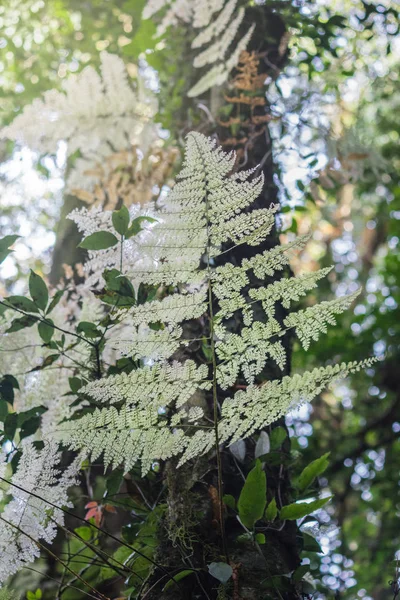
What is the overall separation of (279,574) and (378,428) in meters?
3.34

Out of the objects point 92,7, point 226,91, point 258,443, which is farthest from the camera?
point 92,7

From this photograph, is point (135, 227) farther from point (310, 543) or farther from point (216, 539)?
point (310, 543)

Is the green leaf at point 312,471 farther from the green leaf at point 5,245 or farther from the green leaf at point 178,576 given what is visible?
the green leaf at point 5,245

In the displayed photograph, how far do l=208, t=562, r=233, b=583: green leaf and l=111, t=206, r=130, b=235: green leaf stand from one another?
549 millimetres

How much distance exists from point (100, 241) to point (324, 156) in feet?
3.53

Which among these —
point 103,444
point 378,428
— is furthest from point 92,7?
point 378,428

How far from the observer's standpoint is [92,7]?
9.84ft

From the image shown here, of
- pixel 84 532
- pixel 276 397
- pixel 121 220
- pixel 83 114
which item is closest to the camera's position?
pixel 276 397

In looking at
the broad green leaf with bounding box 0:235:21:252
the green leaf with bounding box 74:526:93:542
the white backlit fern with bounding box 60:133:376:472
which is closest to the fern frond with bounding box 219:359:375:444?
the white backlit fern with bounding box 60:133:376:472

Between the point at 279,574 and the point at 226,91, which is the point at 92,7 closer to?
the point at 226,91

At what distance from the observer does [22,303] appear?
3.37 ft

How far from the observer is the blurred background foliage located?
182 centimetres

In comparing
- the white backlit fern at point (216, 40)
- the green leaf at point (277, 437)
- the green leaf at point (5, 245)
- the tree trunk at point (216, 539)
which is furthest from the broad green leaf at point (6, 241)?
the white backlit fern at point (216, 40)

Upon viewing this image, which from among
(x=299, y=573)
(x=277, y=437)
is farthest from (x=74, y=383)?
(x=299, y=573)
